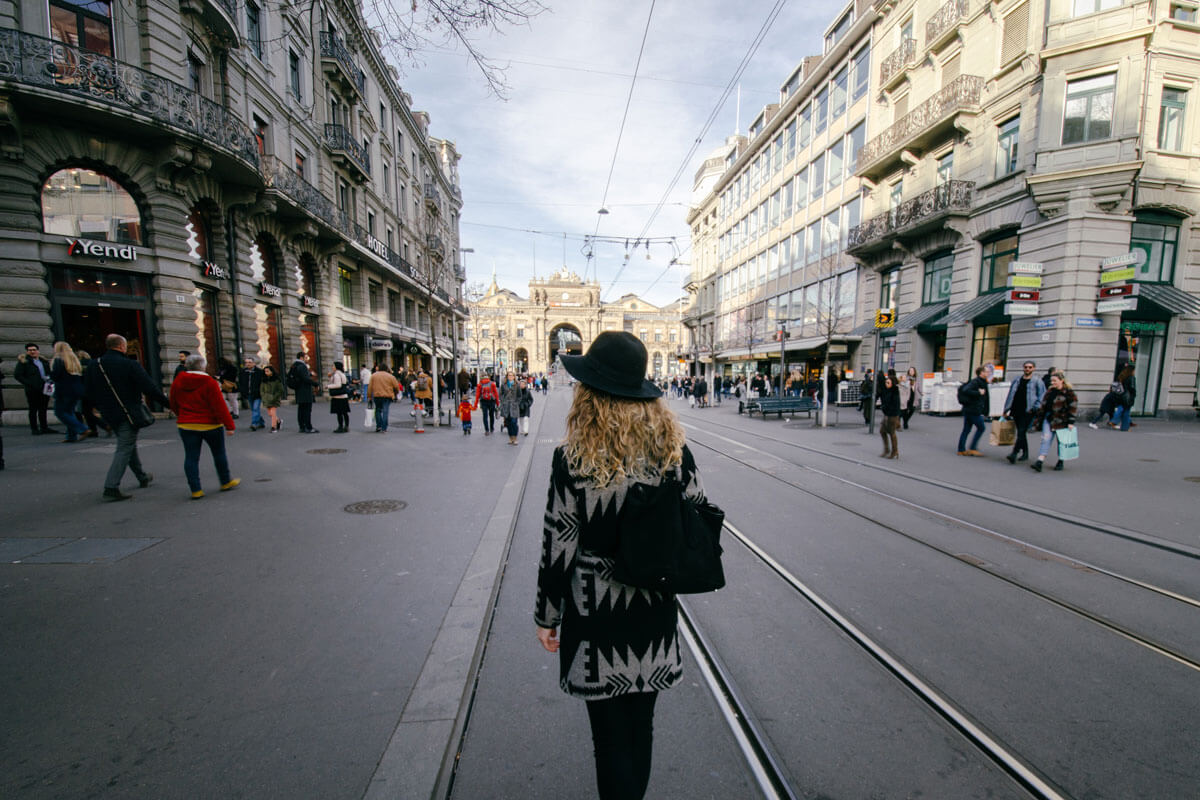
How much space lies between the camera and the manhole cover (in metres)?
5.69

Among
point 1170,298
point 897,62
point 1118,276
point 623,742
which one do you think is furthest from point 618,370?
point 897,62

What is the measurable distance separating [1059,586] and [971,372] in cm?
1741

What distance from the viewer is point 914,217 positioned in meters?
19.2

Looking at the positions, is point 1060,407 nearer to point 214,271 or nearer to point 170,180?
point 170,180

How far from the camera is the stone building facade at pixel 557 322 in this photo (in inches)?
3772

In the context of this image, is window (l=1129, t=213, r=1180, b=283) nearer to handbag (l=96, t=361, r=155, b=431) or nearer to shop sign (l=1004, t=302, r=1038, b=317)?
shop sign (l=1004, t=302, r=1038, b=317)

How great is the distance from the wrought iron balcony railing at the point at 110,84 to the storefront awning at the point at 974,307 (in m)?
23.6

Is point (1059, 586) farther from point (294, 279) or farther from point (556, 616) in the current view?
point (294, 279)

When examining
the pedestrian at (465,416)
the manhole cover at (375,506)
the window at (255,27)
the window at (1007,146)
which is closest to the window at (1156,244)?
the window at (1007,146)

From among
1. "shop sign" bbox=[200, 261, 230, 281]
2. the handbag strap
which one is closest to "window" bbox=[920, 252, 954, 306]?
the handbag strap

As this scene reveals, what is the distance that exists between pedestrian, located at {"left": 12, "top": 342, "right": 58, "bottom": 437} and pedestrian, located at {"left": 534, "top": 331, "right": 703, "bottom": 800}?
14.4 meters

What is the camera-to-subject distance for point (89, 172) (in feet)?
40.9

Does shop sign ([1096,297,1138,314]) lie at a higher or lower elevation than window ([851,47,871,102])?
lower

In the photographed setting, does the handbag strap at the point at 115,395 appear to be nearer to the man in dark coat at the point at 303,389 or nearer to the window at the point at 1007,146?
the man in dark coat at the point at 303,389
